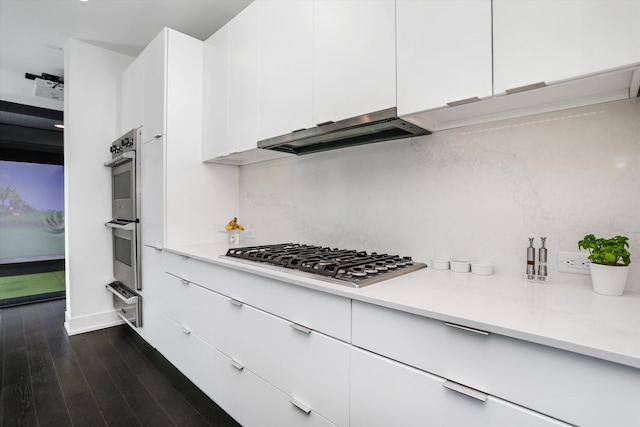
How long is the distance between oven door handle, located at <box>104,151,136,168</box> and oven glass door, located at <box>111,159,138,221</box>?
3 cm

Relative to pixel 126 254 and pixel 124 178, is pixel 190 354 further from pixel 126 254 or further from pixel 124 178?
pixel 124 178

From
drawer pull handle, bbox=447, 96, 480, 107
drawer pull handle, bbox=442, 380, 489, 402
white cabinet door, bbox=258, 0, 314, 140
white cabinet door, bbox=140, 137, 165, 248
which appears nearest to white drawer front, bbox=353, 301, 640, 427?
drawer pull handle, bbox=442, 380, 489, 402

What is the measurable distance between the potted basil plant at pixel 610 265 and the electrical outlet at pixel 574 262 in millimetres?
147

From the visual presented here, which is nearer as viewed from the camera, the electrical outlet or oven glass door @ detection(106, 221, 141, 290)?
the electrical outlet

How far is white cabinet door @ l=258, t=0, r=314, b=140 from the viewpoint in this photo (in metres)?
1.70

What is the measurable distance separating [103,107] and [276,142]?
2.55 metres

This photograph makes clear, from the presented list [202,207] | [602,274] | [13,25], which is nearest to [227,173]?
[202,207]

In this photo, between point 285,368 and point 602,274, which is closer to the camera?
point 602,274

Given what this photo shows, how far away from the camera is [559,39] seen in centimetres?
97

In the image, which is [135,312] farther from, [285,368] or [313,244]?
[285,368]

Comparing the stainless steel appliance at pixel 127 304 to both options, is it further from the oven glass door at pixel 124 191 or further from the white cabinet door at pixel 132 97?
the white cabinet door at pixel 132 97

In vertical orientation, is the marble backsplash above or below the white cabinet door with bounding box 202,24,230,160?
below

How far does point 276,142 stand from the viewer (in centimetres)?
185

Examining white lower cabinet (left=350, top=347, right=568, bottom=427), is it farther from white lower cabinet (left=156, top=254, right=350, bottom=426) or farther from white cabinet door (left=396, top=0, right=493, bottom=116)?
white cabinet door (left=396, top=0, right=493, bottom=116)
